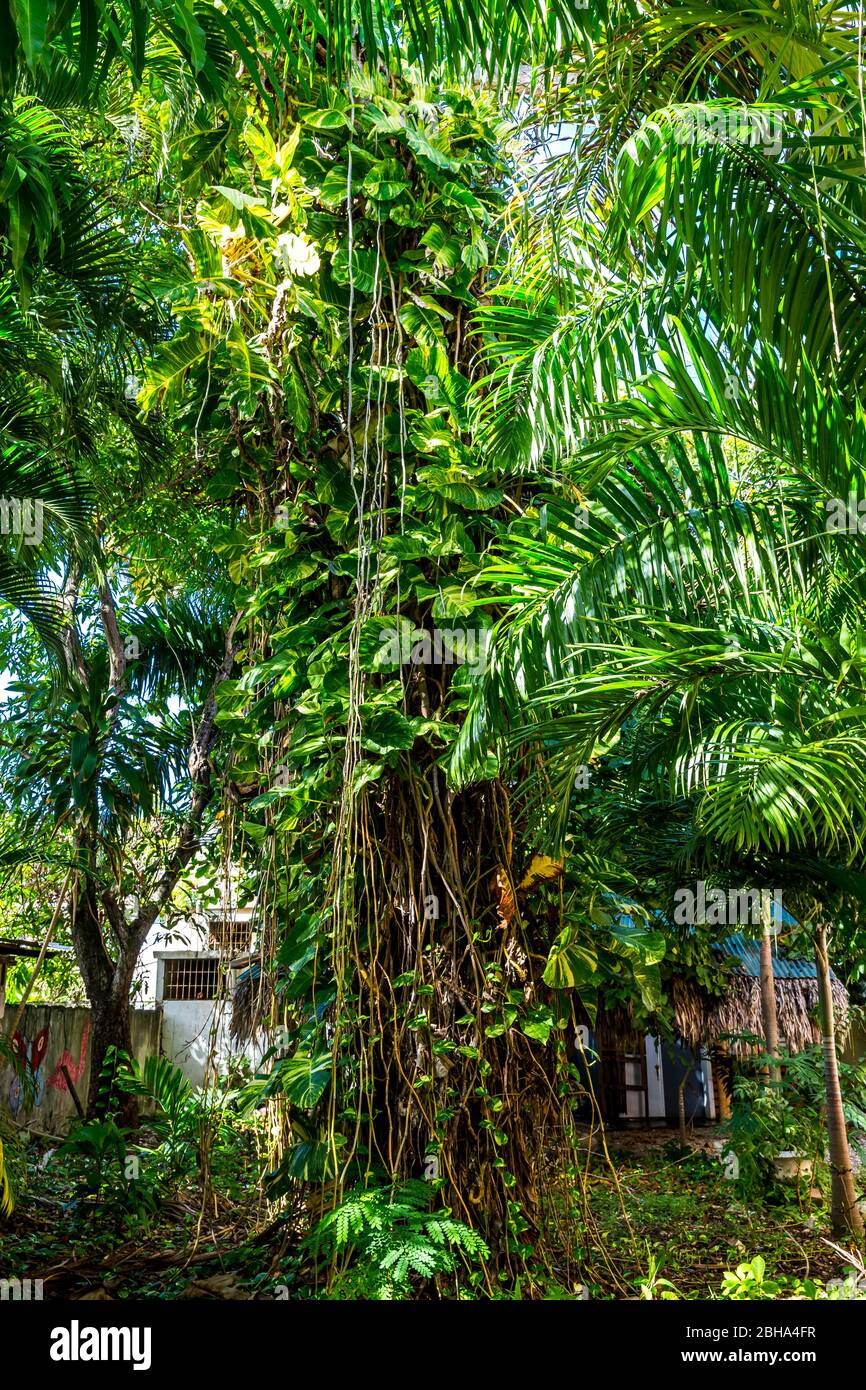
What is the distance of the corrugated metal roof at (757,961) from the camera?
815cm

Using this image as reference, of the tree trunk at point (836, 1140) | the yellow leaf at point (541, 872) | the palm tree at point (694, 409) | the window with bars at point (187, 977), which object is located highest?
the palm tree at point (694, 409)

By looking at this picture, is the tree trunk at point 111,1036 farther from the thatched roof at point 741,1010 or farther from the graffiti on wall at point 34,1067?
the thatched roof at point 741,1010

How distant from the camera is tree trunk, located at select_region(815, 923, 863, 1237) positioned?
20.8ft

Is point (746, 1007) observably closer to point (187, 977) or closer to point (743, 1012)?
point (743, 1012)

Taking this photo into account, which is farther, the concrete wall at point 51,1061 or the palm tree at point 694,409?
the concrete wall at point 51,1061

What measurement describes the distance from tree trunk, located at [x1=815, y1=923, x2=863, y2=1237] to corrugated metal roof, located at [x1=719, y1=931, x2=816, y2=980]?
0.70m

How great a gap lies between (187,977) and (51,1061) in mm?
5404

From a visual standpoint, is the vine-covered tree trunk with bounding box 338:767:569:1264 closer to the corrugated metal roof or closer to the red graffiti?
the corrugated metal roof

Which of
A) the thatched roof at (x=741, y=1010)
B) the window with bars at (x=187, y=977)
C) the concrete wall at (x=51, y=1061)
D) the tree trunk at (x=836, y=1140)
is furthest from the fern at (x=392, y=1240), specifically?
the window with bars at (x=187, y=977)

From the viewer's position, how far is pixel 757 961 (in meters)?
9.41

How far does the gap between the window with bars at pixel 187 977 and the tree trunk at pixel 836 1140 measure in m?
9.57

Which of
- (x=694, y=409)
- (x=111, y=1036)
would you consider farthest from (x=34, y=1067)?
(x=694, y=409)

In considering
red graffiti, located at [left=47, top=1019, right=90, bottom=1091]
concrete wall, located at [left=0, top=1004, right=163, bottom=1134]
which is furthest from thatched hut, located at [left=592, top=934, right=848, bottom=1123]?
red graffiti, located at [left=47, top=1019, right=90, bottom=1091]
